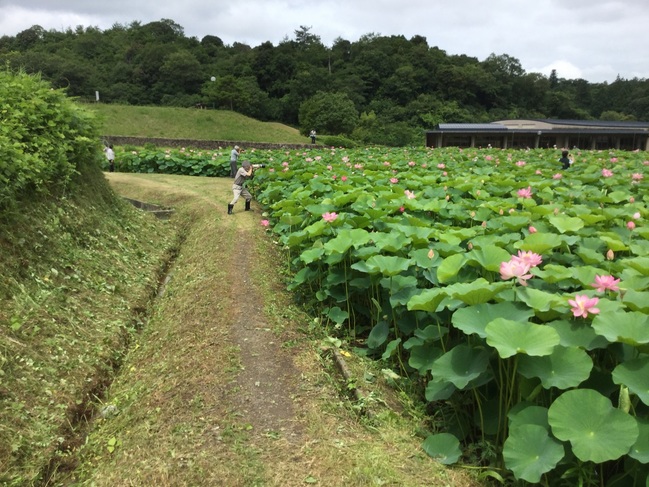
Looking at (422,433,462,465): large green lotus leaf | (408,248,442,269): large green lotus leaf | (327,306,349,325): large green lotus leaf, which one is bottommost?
(422,433,462,465): large green lotus leaf

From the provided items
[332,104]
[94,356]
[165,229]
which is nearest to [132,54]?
[332,104]

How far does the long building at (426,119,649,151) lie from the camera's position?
38.3 m

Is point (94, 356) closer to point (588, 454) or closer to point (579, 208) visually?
point (588, 454)

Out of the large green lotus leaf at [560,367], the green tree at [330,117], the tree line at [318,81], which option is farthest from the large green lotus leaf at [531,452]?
the green tree at [330,117]

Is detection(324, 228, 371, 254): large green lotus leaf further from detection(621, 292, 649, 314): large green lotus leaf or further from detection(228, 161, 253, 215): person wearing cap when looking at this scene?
detection(228, 161, 253, 215): person wearing cap

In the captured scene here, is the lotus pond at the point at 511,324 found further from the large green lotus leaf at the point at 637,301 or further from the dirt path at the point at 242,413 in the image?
the dirt path at the point at 242,413

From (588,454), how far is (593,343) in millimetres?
604

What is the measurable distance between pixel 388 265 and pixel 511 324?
1.37 metres

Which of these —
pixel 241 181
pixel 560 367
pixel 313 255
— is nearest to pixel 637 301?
pixel 560 367

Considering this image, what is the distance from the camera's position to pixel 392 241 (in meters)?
4.02

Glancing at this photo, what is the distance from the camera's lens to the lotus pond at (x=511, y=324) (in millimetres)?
2123

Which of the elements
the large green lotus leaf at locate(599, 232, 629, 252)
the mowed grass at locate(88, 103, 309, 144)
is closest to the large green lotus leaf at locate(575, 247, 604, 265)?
the large green lotus leaf at locate(599, 232, 629, 252)

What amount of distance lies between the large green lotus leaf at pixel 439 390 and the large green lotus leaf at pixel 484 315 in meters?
0.46

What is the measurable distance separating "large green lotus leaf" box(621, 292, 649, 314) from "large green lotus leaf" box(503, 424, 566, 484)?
0.82 meters
